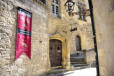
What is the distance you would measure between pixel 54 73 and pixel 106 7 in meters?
5.54

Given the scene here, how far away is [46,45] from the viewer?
669 centimetres

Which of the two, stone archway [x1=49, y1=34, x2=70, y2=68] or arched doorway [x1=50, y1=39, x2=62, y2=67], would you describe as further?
stone archway [x1=49, y1=34, x2=70, y2=68]

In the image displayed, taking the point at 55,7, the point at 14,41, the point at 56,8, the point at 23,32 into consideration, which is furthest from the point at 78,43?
the point at 14,41

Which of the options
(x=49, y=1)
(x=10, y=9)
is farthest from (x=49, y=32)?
(x=10, y=9)

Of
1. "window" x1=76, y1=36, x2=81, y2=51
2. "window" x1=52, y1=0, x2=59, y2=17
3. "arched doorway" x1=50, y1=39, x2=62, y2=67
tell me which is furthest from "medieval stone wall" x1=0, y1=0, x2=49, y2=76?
"window" x1=76, y1=36, x2=81, y2=51

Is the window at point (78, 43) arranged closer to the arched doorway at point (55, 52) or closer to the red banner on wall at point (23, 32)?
the arched doorway at point (55, 52)

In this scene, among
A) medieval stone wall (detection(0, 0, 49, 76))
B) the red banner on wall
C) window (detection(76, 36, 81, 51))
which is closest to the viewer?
medieval stone wall (detection(0, 0, 49, 76))

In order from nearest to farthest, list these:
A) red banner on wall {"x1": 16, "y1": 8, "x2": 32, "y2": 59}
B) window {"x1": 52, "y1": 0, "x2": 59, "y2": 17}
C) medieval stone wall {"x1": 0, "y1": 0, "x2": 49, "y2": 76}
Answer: medieval stone wall {"x1": 0, "y1": 0, "x2": 49, "y2": 76}, red banner on wall {"x1": 16, "y1": 8, "x2": 32, "y2": 59}, window {"x1": 52, "y1": 0, "x2": 59, "y2": 17}

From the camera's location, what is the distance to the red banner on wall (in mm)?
4785

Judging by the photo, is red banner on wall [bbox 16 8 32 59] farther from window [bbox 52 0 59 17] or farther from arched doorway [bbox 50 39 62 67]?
window [bbox 52 0 59 17]

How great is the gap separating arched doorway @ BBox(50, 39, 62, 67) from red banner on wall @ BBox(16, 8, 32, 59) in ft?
8.40

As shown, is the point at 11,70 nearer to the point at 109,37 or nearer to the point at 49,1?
the point at 109,37

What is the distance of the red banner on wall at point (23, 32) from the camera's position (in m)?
4.79

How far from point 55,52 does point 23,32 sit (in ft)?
11.5
